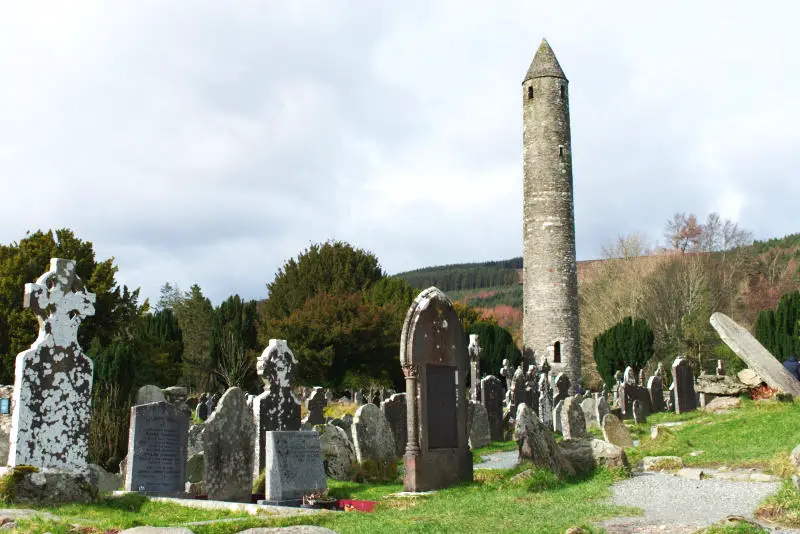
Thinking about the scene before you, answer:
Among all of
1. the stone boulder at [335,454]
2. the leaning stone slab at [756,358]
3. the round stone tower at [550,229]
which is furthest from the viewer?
the round stone tower at [550,229]

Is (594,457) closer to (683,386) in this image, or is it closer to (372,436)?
(372,436)

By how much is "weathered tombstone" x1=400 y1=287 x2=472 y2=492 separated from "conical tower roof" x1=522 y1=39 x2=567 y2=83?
28.2 metres

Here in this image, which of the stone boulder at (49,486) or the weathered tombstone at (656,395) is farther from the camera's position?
the weathered tombstone at (656,395)

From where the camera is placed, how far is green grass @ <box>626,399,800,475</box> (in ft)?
35.0

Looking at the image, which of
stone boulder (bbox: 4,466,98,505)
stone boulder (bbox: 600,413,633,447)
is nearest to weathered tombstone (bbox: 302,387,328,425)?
stone boulder (bbox: 600,413,633,447)

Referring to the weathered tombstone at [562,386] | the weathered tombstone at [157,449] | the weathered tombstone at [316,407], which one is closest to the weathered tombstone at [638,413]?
the weathered tombstone at [562,386]

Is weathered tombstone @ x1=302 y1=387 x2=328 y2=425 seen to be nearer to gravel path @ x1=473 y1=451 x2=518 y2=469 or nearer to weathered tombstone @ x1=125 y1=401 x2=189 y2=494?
gravel path @ x1=473 y1=451 x2=518 y2=469

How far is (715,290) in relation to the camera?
43.2 meters

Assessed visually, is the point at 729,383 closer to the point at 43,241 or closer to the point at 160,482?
the point at 160,482

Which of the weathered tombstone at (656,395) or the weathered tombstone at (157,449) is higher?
the weathered tombstone at (656,395)

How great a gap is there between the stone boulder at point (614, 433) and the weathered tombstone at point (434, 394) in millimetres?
3877

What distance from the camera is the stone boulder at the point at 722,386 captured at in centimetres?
1936

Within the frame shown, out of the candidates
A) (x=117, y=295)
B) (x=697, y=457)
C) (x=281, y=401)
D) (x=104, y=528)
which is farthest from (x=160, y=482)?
(x=117, y=295)

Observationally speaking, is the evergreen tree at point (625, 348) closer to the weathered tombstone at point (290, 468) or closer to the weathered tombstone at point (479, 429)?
the weathered tombstone at point (479, 429)
